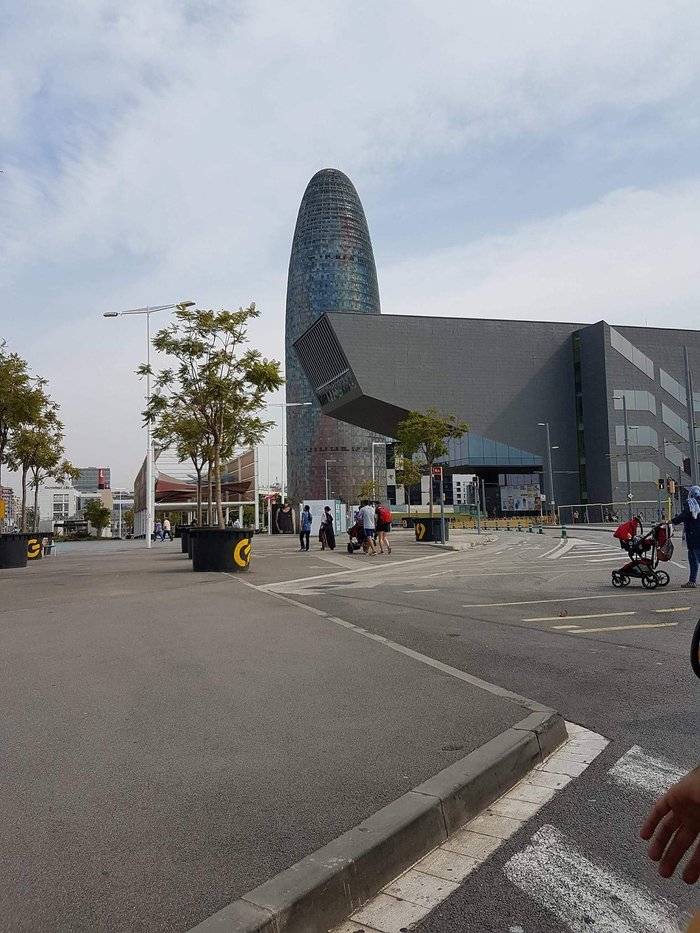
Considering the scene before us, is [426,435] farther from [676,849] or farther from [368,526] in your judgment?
[676,849]

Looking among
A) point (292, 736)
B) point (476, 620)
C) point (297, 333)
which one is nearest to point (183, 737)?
point (292, 736)

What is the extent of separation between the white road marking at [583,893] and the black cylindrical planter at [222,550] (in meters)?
15.1

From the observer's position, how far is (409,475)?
58969 mm

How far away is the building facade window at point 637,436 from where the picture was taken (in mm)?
74438

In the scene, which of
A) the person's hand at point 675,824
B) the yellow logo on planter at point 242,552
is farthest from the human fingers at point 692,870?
the yellow logo on planter at point 242,552

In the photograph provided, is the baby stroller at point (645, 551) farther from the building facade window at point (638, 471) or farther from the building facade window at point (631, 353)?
the building facade window at point (631, 353)

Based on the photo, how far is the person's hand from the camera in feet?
5.25

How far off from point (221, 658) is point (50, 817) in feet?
12.6

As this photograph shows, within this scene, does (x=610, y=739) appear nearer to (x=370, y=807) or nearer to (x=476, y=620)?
(x=370, y=807)

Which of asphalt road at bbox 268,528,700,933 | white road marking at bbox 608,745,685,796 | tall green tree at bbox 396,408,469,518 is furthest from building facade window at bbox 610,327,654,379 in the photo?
white road marking at bbox 608,745,685,796

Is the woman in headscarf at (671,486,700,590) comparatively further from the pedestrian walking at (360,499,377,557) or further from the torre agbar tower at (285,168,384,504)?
the torre agbar tower at (285,168,384,504)

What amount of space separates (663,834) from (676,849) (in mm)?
43

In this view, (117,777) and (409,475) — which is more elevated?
(409,475)

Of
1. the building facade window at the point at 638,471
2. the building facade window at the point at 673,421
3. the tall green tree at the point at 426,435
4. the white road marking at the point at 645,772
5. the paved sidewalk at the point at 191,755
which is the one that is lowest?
the white road marking at the point at 645,772
